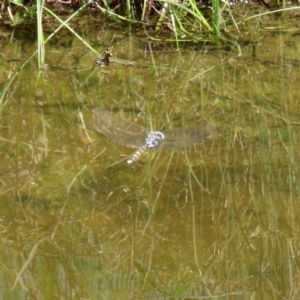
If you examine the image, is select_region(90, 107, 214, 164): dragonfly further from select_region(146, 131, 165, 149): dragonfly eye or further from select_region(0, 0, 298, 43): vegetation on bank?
select_region(0, 0, 298, 43): vegetation on bank

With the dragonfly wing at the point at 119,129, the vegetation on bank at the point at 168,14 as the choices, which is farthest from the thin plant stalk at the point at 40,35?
the dragonfly wing at the point at 119,129

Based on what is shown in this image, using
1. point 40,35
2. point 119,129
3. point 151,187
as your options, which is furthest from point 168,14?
point 151,187

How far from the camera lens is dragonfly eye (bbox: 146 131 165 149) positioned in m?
1.67

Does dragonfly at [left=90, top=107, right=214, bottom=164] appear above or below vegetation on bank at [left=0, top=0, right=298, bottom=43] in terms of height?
below

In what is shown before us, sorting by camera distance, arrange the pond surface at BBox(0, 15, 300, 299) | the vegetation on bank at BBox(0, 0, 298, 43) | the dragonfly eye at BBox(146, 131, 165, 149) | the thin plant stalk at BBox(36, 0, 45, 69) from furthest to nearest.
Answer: the vegetation on bank at BBox(0, 0, 298, 43) < the thin plant stalk at BBox(36, 0, 45, 69) < the dragonfly eye at BBox(146, 131, 165, 149) < the pond surface at BBox(0, 15, 300, 299)

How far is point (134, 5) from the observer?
2.74 meters

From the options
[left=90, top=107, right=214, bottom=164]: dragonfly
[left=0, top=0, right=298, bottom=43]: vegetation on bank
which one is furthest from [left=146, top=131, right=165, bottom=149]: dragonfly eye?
[left=0, top=0, right=298, bottom=43]: vegetation on bank

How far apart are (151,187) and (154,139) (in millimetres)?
214

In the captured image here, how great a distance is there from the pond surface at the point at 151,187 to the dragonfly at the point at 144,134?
0.09 ft

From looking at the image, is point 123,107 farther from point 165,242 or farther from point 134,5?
point 134,5

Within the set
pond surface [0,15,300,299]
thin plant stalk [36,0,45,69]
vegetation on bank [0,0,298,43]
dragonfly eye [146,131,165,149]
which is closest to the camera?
pond surface [0,15,300,299]

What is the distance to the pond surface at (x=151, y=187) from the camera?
50.3 inches

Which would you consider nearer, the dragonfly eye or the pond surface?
the pond surface

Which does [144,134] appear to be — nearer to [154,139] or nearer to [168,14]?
[154,139]
